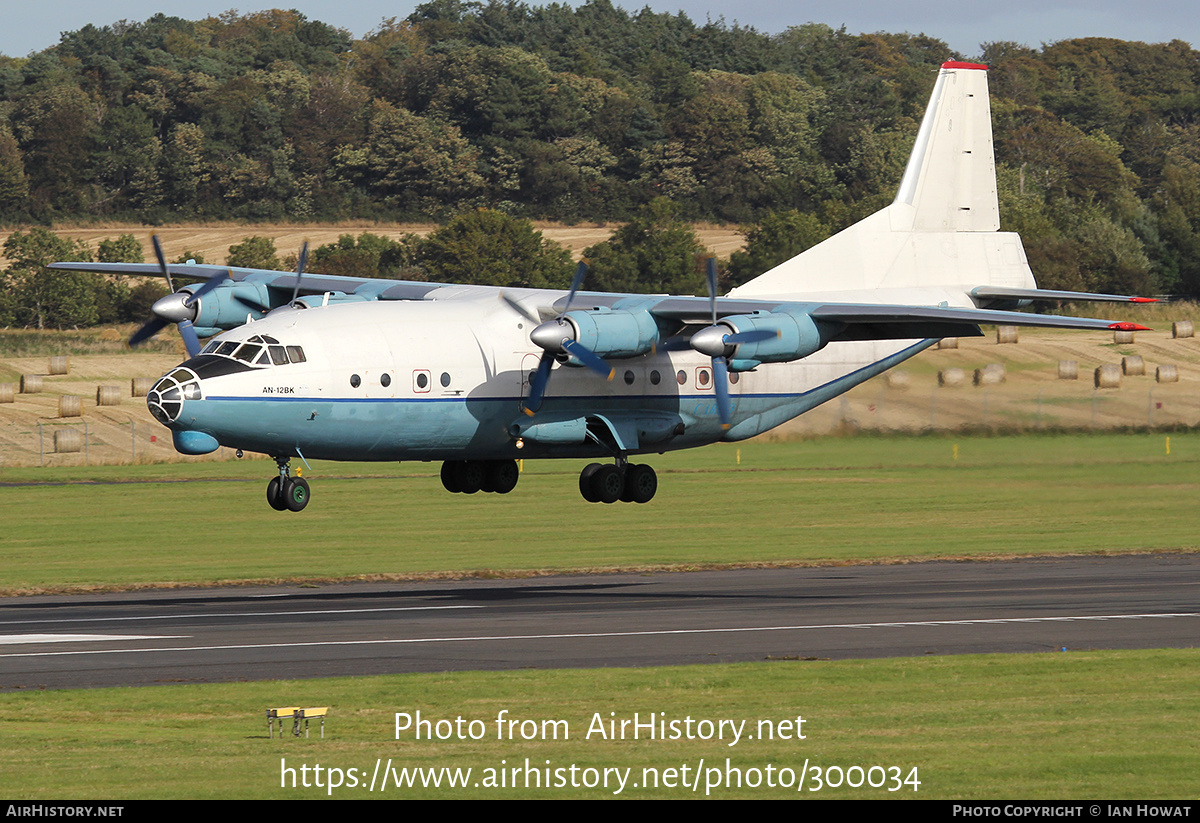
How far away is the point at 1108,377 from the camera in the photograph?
92.1 m

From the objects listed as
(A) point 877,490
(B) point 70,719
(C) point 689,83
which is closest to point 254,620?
(B) point 70,719

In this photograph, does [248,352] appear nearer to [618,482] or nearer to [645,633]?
[618,482]

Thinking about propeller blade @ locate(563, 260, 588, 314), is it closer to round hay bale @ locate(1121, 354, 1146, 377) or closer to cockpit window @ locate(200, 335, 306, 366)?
cockpit window @ locate(200, 335, 306, 366)

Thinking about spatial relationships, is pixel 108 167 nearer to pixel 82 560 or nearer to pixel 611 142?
pixel 611 142

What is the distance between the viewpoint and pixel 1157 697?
1275 inches

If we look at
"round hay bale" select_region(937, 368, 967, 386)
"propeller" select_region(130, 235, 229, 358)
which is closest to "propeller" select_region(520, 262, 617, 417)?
"propeller" select_region(130, 235, 229, 358)

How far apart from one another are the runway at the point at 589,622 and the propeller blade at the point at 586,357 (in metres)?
6.42

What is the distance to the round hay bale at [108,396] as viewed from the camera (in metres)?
95.8

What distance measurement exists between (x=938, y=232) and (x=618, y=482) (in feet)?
49.9

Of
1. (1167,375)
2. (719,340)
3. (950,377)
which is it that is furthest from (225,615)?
(1167,375)

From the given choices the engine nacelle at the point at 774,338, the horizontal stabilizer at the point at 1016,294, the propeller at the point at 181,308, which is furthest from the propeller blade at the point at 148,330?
the horizontal stabilizer at the point at 1016,294

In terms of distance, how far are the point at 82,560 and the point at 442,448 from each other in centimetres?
2351

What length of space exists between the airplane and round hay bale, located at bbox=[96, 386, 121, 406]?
42.2m

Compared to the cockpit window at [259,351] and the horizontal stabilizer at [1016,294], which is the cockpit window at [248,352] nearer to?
the cockpit window at [259,351]
